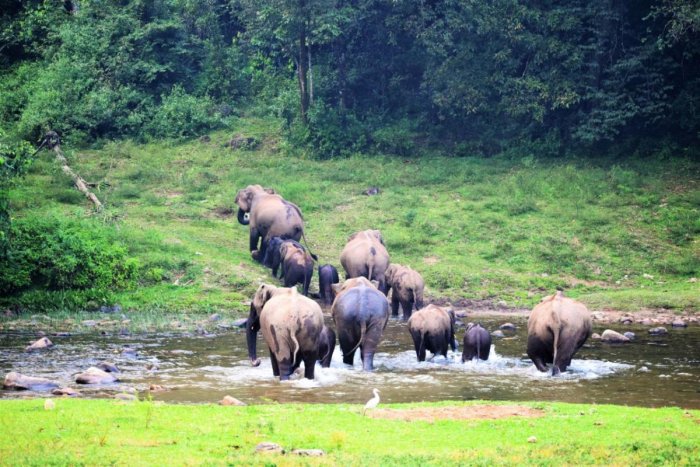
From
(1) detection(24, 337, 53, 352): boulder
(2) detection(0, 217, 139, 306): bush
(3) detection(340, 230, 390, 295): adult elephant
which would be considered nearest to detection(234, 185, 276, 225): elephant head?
(3) detection(340, 230, 390, 295): adult elephant

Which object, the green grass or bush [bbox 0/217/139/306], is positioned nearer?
the green grass

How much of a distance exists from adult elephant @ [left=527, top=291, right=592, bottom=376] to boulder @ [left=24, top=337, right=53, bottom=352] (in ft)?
27.5

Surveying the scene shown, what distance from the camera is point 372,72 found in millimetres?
37844

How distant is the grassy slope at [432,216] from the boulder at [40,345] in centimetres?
434

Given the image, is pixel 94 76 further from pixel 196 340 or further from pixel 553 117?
pixel 196 340

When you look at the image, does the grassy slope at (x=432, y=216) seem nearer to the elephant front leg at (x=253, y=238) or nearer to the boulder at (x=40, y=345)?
the elephant front leg at (x=253, y=238)

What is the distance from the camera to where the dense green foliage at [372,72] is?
32812 millimetres

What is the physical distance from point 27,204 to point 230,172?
7.49m

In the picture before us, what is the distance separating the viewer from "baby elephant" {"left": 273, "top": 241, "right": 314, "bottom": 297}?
2323 centimetres

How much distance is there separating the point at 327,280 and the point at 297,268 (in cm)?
76

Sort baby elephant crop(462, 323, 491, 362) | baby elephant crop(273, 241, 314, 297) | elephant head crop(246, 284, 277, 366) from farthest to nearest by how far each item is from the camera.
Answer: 1. baby elephant crop(273, 241, 314, 297)
2. baby elephant crop(462, 323, 491, 362)
3. elephant head crop(246, 284, 277, 366)

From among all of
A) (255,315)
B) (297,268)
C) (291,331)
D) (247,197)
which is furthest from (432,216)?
(291,331)

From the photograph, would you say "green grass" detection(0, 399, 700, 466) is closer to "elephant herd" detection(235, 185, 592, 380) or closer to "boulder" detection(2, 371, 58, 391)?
"boulder" detection(2, 371, 58, 391)

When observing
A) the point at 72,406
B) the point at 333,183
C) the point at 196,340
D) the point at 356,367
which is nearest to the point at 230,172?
the point at 333,183
